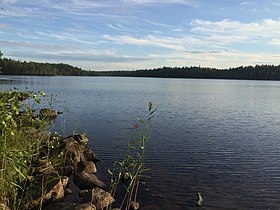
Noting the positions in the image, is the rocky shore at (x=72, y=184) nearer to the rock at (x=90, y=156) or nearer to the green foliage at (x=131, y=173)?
the rock at (x=90, y=156)

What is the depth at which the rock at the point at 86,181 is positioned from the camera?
12.3 meters

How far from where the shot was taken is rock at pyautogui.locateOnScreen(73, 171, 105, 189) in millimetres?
12266

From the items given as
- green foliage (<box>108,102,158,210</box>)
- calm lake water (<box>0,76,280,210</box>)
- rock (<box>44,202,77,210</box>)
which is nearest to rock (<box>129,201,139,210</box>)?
green foliage (<box>108,102,158,210</box>)

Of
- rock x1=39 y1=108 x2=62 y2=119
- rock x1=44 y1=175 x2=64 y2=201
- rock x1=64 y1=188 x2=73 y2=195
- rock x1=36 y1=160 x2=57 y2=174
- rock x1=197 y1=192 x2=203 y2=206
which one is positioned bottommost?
rock x1=197 y1=192 x2=203 y2=206

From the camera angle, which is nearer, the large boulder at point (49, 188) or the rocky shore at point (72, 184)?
the large boulder at point (49, 188)

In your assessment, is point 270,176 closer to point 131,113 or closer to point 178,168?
point 178,168

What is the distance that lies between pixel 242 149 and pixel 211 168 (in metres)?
5.02

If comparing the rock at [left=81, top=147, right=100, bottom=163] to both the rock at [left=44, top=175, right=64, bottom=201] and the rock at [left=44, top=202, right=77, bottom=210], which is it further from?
the rock at [left=44, top=202, right=77, bottom=210]

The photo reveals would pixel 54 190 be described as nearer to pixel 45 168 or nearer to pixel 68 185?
pixel 45 168

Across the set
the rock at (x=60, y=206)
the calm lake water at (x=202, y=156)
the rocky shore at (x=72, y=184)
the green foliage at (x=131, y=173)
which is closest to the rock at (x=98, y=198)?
the rocky shore at (x=72, y=184)

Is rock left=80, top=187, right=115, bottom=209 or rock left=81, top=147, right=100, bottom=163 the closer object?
rock left=80, top=187, right=115, bottom=209

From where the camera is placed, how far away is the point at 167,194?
12055 millimetres

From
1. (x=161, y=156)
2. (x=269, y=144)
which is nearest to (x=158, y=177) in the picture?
(x=161, y=156)

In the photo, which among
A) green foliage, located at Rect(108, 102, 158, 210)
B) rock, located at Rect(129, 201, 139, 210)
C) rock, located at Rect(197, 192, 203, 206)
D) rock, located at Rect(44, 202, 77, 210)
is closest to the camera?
green foliage, located at Rect(108, 102, 158, 210)
